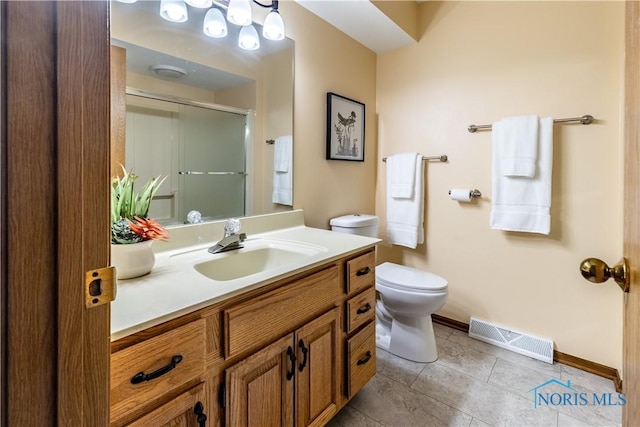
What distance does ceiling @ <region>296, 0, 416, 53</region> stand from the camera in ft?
5.98

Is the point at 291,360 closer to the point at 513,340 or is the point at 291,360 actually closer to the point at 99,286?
the point at 99,286

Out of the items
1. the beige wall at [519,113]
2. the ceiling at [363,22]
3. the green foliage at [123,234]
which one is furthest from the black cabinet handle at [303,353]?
the ceiling at [363,22]

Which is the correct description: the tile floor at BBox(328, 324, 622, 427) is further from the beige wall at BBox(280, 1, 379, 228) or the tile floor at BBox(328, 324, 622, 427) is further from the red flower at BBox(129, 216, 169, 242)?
the red flower at BBox(129, 216, 169, 242)

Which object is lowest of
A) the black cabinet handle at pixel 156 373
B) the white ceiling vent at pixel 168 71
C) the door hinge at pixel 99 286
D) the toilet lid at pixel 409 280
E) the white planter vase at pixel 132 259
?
the toilet lid at pixel 409 280

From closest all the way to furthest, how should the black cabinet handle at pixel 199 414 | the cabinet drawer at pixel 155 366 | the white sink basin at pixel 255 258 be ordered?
the cabinet drawer at pixel 155 366
the black cabinet handle at pixel 199 414
the white sink basin at pixel 255 258

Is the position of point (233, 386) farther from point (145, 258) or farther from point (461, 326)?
point (461, 326)

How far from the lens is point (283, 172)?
1787mm

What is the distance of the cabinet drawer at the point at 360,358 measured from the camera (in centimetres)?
134

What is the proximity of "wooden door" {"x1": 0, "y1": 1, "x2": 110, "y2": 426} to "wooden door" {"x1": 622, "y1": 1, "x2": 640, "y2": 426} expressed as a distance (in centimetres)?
82

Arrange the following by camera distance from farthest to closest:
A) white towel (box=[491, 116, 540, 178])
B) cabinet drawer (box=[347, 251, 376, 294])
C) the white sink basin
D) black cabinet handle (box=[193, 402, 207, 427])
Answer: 1. white towel (box=[491, 116, 540, 178])
2. cabinet drawer (box=[347, 251, 376, 294])
3. the white sink basin
4. black cabinet handle (box=[193, 402, 207, 427])

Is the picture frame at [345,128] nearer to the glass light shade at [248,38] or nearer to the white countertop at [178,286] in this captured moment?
the glass light shade at [248,38]

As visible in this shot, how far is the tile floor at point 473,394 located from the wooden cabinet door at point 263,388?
52cm

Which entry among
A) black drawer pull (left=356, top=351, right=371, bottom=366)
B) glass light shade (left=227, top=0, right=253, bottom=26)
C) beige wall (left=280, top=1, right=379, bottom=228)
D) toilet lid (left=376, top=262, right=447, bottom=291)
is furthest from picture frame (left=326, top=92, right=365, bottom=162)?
black drawer pull (left=356, top=351, right=371, bottom=366)

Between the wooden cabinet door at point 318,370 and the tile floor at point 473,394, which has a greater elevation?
the wooden cabinet door at point 318,370
